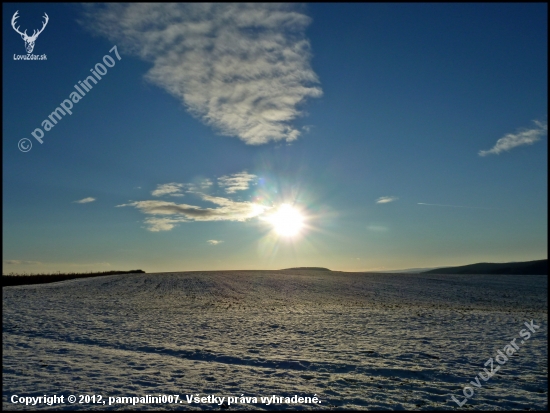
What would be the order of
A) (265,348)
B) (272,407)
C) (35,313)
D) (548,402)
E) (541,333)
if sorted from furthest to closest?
(35,313) → (541,333) → (265,348) → (548,402) → (272,407)

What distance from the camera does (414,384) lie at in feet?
46.3

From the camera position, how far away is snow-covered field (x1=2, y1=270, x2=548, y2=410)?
41.4ft

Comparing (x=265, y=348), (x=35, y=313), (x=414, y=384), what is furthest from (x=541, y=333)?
(x=35, y=313)

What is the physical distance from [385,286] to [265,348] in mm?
35593

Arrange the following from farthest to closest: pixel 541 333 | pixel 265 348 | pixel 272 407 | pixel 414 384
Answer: pixel 541 333, pixel 265 348, pixel 414 384, pixel 272 407

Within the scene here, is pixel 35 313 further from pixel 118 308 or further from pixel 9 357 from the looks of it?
pixel 9 357

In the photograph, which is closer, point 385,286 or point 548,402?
point 548,402

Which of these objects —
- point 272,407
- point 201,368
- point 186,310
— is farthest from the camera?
point 186,310

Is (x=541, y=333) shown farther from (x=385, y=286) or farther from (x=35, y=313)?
(x=35, y=313)

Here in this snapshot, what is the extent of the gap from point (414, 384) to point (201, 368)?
8.15m

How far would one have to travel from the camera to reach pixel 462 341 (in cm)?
2100

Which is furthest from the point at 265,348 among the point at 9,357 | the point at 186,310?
the point at 186,310

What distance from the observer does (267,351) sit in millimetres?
17969

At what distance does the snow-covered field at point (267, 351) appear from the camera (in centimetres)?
1262
